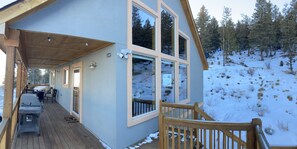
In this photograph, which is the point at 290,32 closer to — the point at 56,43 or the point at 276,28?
the point at 276,28

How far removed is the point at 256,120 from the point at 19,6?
12.6ft

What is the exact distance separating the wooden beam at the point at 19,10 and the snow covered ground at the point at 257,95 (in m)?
9.80

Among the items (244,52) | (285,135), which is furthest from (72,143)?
(244,52)

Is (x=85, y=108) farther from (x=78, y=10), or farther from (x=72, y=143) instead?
(x=78, y=10)

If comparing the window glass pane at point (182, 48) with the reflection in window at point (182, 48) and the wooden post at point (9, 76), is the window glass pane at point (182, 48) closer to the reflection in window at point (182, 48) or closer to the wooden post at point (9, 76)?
the reflection in window at point (182, 48)

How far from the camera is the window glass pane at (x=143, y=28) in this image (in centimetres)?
498

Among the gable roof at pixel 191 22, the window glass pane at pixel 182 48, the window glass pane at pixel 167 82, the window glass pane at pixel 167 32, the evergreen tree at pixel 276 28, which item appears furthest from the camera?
the evergreen tree at pixel 276 28

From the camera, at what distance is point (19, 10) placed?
2.84 m

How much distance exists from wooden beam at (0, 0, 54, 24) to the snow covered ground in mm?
9798

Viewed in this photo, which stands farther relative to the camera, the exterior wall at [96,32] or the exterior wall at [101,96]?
the exterior wall at [101,96]

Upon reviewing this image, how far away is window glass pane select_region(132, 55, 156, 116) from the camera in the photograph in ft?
16.1

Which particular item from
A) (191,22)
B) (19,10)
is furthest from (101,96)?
(191,22)

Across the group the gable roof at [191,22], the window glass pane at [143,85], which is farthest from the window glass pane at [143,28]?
the gable roof at [191,22]

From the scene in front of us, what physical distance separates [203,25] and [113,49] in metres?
27.2
